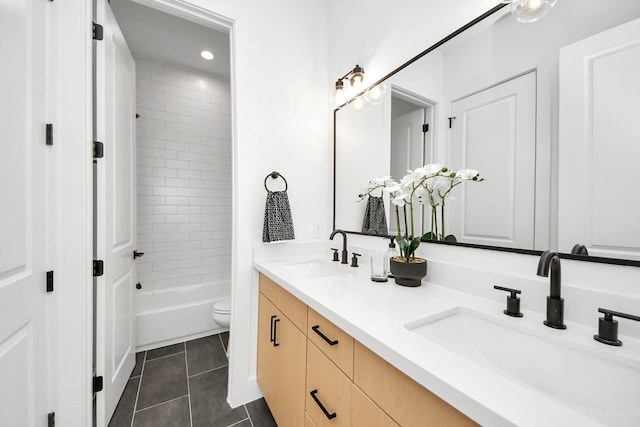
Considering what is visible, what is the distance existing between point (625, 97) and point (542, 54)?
10.8 inches

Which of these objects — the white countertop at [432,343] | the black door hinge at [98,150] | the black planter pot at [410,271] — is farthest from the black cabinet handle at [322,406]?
the black door hinge at [98,150]

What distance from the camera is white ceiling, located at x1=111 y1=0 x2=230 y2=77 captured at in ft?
6.48

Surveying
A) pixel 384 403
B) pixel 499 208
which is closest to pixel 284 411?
pixel 384 403

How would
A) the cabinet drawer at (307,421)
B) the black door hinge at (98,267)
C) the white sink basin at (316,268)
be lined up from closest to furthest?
the cabinet drawer at (307,421) → the black door hinge at (98,267) → the white sink basin at (316,268)

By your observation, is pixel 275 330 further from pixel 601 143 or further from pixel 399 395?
pixel 601 143

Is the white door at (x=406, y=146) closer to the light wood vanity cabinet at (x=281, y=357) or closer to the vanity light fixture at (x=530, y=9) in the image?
the vanity light fixture at (x=530, y=9)

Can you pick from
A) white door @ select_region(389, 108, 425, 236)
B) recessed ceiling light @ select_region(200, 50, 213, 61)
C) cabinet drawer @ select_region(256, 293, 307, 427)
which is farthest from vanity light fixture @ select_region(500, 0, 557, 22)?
recessed ceiling light @ select_region(200, 50, 213, 61)

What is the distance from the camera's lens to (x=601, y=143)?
2.22 ft

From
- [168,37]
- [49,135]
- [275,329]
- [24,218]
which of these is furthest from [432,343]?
[168,37]

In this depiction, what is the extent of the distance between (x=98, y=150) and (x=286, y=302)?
1.23 metres

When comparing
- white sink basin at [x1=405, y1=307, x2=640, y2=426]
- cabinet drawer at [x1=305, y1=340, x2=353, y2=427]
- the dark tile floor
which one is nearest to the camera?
white sink basin at [x1=405, y1=307, x2=640, y2=426]

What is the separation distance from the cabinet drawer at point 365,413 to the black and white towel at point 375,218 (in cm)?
86

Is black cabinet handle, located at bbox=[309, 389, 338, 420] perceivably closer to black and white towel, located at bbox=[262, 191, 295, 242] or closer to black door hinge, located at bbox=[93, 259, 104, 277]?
black and white towel, located at bbox=[262, 191, 295, 242]

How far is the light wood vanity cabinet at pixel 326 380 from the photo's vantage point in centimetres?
54
